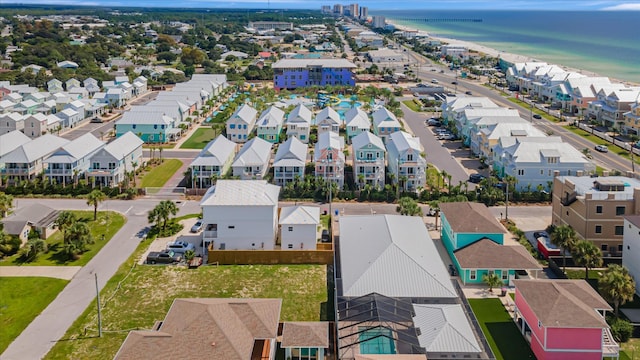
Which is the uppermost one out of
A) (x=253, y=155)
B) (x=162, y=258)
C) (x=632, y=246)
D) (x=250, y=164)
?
(x=253, y=155)

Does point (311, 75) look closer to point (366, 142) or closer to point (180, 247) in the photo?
point (366, 142)

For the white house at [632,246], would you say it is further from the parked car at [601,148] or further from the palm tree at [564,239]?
the parked car at [601,148]

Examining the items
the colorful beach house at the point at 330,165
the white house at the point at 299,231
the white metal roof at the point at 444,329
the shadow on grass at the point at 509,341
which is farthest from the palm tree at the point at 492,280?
the colorful beach house at the point at 330,165

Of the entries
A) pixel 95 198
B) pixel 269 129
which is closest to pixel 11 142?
pixel 95 198

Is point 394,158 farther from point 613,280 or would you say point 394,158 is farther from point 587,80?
point 587,80

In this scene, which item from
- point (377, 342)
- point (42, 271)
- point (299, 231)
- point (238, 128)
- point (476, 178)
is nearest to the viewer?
point (377, 342)

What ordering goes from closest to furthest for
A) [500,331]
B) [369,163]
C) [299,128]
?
[500,331]
[369,163]
[299,128]

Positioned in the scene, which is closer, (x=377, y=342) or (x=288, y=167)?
(x=377, y=342)

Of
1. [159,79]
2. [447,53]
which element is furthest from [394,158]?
[447,53]
